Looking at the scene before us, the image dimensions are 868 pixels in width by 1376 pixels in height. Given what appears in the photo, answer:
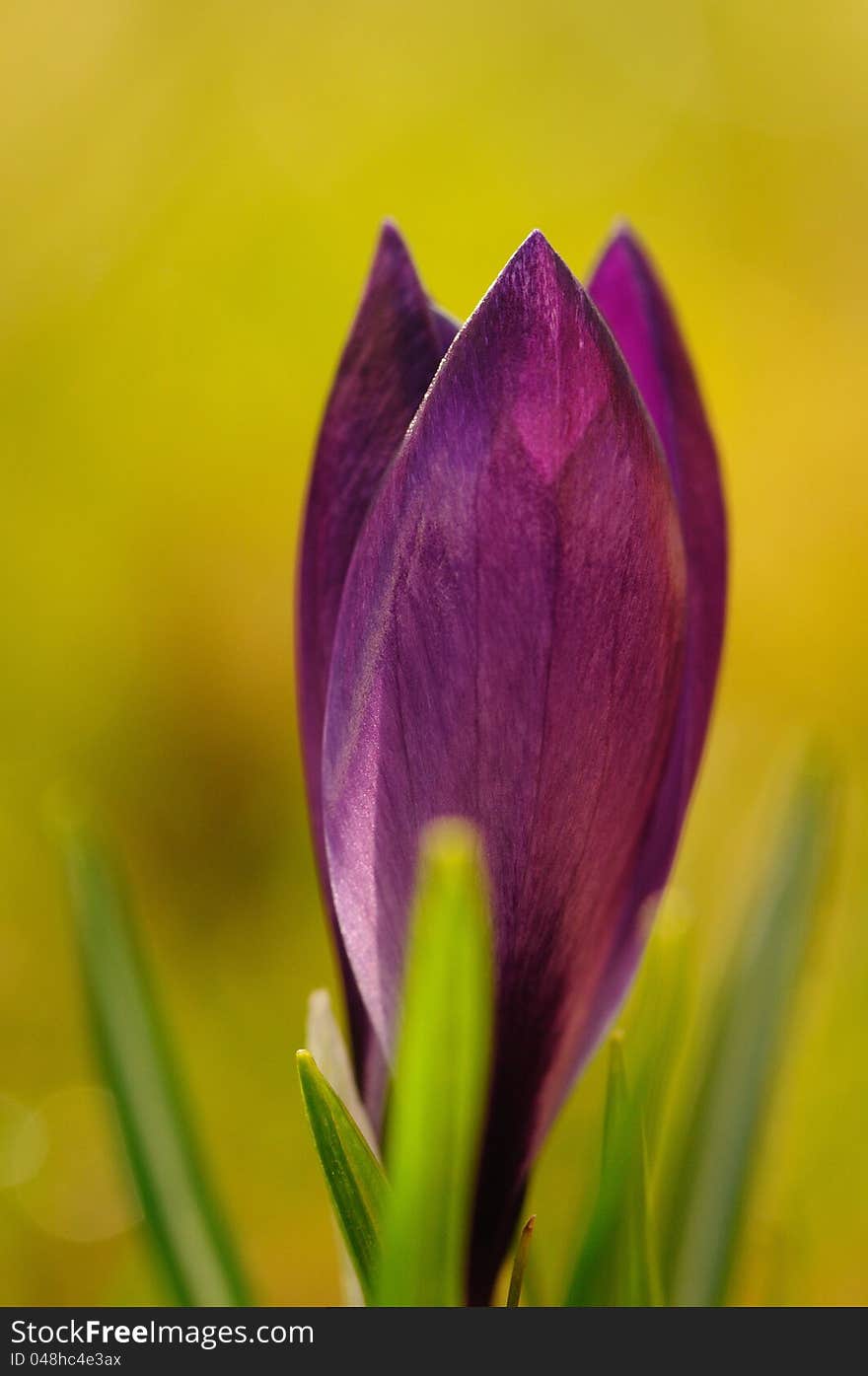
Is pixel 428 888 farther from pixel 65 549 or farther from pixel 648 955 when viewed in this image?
pixel 65 549

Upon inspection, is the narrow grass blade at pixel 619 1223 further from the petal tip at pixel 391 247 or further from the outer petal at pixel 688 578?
the petal tip at pixel 391 247

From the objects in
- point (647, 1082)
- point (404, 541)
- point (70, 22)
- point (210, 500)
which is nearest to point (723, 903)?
point (210, 500)

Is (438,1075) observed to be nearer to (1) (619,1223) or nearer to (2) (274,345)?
(1) (619,1223)

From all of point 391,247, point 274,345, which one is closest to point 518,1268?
point 391,247

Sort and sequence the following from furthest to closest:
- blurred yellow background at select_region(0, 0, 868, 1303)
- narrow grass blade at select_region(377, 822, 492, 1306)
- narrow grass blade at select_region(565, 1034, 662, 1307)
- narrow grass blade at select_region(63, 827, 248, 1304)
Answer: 1. blurred yellow background at select_region(0, 0, 868, 1303)
2. narrow grass blade at select_region(63, 827, 248, 1304)
3. narrow grass blade at select_region(565, 1034, 662, 1307)
4. narrow grass blade at select_region(377, 822, 492, 1306)

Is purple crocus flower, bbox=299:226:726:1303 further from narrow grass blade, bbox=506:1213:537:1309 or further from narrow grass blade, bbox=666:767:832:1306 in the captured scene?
narrow grass blade, bbox=666:767:832:1306

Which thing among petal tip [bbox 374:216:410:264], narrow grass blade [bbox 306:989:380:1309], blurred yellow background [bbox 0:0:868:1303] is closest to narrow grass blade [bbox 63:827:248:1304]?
narrow grass blade [bbox 306:989:380:1309]
